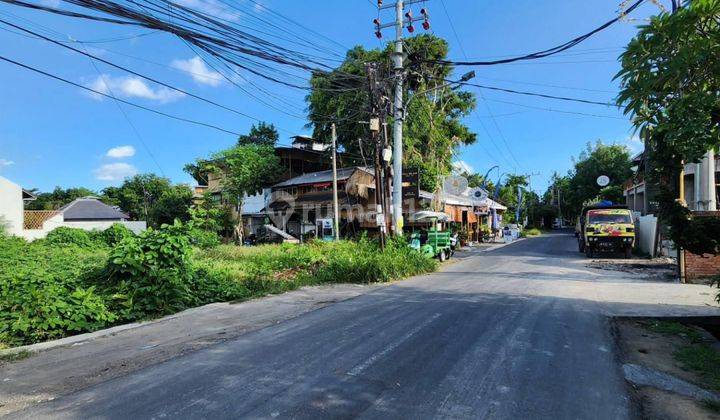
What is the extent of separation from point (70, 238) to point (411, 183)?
745 inches

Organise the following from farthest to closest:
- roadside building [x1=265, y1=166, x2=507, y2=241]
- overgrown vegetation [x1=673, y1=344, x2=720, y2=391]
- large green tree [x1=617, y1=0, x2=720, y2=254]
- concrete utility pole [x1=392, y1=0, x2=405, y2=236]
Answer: roadside building [x1=265, y1=166, x2=507, y2=241] → concrete utility pole [x1=392, y1=0, x2=405, y2=236] → overgrown vegetation [x1=673, y1=344, x2=720, y2=391] → large green tree [x1=617, y1=0, x2=720, y2=254]

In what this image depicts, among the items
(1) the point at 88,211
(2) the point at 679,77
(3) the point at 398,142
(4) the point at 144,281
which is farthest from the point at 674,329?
(1) the point at 88,211

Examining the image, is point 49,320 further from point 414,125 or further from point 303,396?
point 414,125

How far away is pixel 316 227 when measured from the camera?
105 ft

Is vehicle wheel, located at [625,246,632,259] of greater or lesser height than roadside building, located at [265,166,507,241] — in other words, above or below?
below

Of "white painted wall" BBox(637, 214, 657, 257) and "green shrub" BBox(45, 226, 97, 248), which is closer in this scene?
"white painted wall" BBox(637, 214, 657, 257)

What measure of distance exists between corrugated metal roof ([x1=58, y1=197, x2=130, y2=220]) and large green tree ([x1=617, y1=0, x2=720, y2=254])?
170 ft

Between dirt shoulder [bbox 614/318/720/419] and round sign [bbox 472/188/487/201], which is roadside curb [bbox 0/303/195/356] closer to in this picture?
dirt shoulder [bbox 614/318/720/419]

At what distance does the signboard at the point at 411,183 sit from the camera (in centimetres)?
1983

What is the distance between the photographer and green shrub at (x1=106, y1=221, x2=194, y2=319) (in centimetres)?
932

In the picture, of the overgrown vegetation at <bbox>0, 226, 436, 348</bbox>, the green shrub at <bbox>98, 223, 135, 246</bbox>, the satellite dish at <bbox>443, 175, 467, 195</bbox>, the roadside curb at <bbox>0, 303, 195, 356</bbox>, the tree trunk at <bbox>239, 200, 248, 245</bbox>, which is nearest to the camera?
the roadside curb at <bbox>0, 303, 195, 356</bbox>

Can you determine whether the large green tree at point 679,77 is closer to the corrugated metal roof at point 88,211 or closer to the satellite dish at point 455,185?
the satellite dish at point 455,185

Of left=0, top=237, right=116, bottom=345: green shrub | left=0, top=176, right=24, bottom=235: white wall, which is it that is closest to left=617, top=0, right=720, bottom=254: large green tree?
left=0, top=237, right=116, bottom=345: green shrub

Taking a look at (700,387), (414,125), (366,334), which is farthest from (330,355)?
(414,125)
